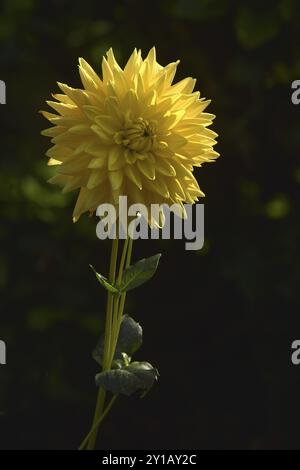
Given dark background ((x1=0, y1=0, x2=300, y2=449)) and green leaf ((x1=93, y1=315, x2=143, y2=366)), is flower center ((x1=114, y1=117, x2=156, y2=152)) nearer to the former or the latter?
green leaf ((x1=93, y1=315, x2=143, y2=366))

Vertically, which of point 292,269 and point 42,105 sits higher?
point 42,105

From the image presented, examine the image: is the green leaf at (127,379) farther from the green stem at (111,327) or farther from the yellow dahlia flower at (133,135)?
the yellow dahlia flower at (133,135)

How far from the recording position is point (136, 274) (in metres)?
1.43

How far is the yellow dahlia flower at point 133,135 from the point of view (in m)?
1.38

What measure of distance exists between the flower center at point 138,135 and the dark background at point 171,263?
110 cm

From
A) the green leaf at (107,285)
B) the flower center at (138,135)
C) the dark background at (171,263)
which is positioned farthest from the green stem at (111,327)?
the dark background at (171,263)

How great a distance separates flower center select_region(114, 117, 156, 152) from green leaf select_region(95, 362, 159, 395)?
A: 301 mm

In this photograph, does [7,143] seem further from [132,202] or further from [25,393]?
[132,202]

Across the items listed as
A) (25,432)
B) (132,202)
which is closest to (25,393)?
(25,432)

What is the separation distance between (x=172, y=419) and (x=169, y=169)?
1.27m

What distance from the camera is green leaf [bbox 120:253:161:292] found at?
1425mm

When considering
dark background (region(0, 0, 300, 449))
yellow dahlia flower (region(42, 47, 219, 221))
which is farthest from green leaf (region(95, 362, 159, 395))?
dark background (region(0, 0, 300, 449))

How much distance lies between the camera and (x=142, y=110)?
1415 mm

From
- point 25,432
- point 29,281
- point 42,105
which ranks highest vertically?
point 42,105
